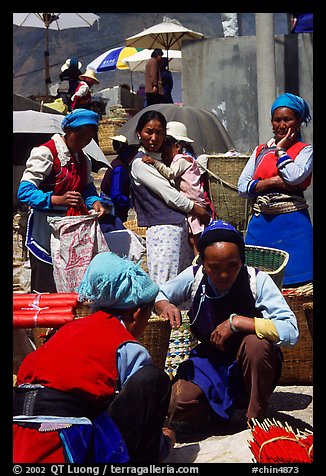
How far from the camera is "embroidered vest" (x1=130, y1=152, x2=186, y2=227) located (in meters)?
5.35

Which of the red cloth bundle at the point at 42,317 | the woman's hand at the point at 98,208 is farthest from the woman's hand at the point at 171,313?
the woman's hand at the point at 98,208

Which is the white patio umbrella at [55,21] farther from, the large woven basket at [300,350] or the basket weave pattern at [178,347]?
the basket weave pattern at [178,347]

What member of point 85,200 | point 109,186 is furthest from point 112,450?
point 109,186

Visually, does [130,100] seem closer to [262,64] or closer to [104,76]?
[262,64]

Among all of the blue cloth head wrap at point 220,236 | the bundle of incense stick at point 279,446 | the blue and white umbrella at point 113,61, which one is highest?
the blue and white umbrella at point 113,61

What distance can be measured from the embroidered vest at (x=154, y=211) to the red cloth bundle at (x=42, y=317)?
1.50m

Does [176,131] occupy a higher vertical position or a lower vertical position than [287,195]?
higher

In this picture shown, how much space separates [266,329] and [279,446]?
2.16 feet

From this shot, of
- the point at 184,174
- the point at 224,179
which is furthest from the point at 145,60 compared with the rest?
the point at 184,174

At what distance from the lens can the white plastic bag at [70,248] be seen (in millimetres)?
4777

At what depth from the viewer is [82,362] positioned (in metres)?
3.00

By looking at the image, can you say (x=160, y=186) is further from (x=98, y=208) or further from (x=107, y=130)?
(x=107, y=130)

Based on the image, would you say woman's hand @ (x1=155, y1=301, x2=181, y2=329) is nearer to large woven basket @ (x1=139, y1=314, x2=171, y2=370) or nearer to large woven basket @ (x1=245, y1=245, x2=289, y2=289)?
large woven basket @ (x1=139, y1=314, x2=171, y2=370)
